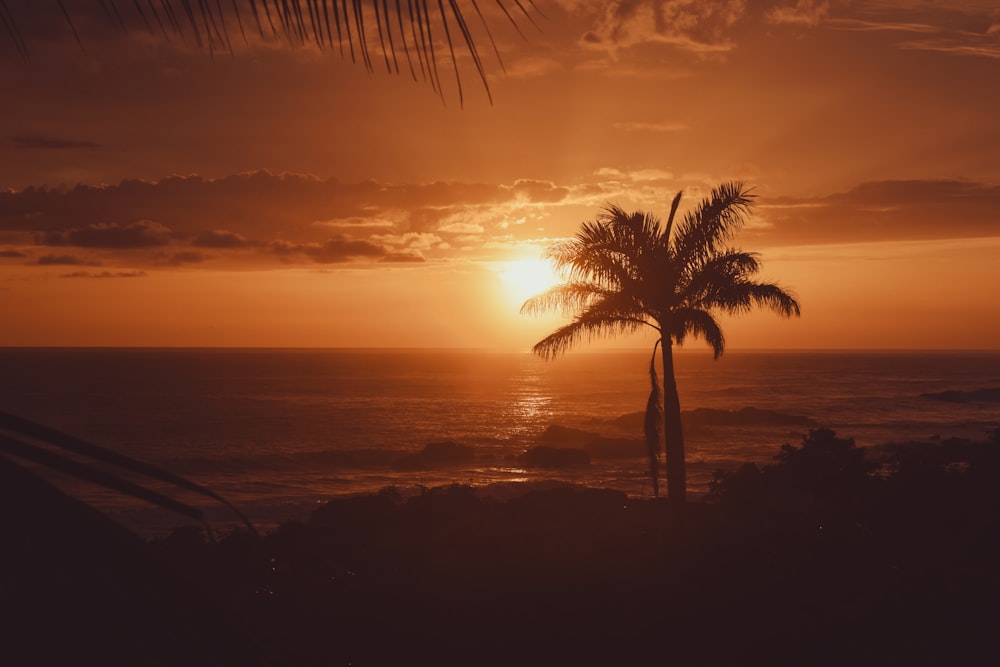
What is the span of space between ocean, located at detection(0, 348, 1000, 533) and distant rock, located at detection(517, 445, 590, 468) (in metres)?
1.07

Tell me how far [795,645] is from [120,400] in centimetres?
11534

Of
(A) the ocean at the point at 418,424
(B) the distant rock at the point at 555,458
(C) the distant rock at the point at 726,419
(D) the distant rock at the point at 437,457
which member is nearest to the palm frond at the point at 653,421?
(A) the ocean at the point at 418,424

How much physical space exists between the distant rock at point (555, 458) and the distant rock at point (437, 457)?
16.7 feet

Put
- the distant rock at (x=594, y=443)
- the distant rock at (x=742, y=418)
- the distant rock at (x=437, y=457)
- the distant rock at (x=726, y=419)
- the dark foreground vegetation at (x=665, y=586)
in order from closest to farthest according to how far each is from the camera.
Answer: the dark foreground vegetation at (x=665, y=586), the distant rock at (x=437, y=457), the distant rock at (x=594, y=443), the distant rock at (x=726, y=419), the distant rock at (x=742, y=418)

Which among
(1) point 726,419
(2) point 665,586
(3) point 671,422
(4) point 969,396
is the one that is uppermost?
(3) point 671,422

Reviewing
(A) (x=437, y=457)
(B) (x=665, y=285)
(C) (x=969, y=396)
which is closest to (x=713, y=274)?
(B) (x=665, y=285)

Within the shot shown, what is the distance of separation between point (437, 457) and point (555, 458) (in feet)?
31.4

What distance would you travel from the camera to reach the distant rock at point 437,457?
60.2 meters

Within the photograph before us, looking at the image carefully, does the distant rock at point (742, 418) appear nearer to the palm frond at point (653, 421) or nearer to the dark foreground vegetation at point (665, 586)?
the dark foreground vegetation at point (665, 586)

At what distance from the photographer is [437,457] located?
63.3 m

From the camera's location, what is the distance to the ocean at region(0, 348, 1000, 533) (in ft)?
174

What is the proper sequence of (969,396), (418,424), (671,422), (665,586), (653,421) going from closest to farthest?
(665,586), (653,421), (671,422), (418,424), (969,396)

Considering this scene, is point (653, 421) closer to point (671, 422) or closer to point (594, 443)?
point (671, 422)

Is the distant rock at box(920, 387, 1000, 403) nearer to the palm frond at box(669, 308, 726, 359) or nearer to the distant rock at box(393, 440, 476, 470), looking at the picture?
the distant rock at box(393, 440, 476, 470)
